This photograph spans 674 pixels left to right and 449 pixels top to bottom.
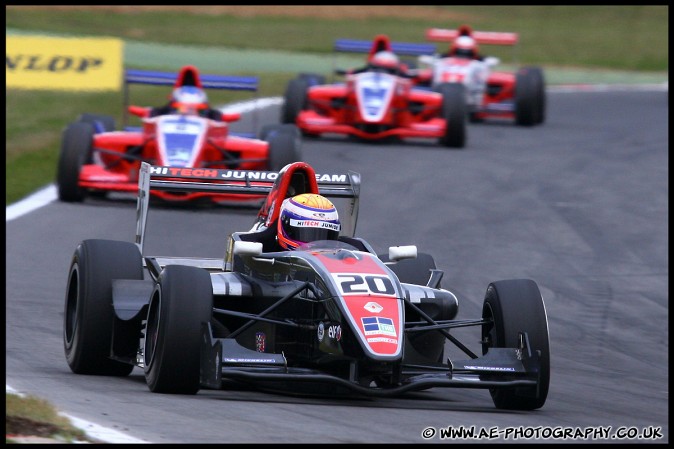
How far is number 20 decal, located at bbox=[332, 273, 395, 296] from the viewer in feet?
27.2

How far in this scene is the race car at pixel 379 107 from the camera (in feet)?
74.8

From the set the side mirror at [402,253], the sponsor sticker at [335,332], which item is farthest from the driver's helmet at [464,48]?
the sponsor sticker at [335,332]

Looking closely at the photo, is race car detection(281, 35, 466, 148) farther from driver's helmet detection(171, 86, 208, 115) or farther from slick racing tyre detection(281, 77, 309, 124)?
driver's helmet detection(171, 86, 208, 115)

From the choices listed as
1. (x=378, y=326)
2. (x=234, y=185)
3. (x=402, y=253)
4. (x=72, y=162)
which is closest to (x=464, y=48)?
(x=72, y=162)

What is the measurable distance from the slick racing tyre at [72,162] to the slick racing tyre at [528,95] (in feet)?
37.8

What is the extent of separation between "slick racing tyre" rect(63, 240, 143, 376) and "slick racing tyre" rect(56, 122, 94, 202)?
7623mm

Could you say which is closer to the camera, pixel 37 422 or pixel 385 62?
pixel 37 422

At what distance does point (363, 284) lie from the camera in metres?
8.35

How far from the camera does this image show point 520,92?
26844mm

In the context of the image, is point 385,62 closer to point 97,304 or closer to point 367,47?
point 367,47

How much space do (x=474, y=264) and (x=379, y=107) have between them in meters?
8.45

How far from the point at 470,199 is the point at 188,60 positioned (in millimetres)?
18512

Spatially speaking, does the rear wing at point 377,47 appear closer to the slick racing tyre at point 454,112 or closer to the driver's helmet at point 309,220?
the slick racing tyre at point 454,112

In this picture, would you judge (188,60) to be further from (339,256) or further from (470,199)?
(339,256)
